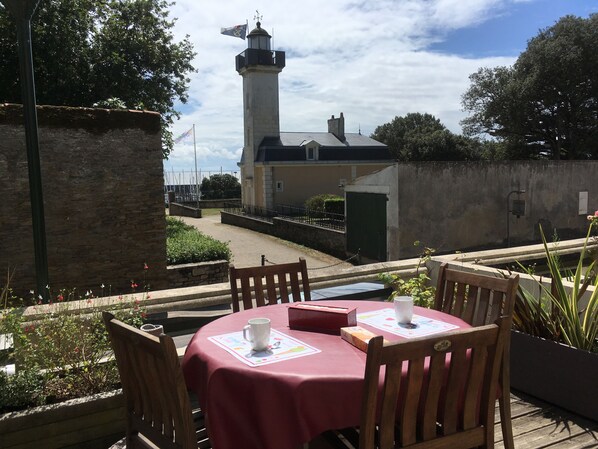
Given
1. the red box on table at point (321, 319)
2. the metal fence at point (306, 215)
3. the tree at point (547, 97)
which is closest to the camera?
the red box on table at point (321, 319)

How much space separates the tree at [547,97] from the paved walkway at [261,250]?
1782cm

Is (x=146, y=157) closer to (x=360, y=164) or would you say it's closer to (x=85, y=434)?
(x=85, y=434)

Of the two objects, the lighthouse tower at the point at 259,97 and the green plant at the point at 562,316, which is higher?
the lighthouse tower at the point at 259,97

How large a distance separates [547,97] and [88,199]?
27.7 m

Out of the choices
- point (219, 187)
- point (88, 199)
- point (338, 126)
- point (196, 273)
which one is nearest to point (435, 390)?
point (88, 199)

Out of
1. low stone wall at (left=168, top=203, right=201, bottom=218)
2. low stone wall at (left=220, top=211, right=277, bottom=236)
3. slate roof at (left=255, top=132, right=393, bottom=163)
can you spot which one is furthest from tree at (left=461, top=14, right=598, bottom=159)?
low stone wall at (left=168, top=203, right=201, bottom=218)

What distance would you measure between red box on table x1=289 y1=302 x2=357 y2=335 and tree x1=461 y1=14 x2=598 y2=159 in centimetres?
3002

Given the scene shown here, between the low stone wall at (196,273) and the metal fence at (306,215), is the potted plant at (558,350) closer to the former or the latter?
the low stone wall at (196,273)

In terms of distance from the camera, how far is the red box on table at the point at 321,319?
239cm

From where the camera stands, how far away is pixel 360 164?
32.3 meters

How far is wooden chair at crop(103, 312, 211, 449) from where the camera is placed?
1.70 metres

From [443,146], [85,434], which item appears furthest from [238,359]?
[443,146]

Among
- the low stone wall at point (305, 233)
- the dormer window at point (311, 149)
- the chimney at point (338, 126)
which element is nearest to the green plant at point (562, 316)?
the low stone wall at point (305, 233)

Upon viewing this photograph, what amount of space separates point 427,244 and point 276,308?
12.4 meters
